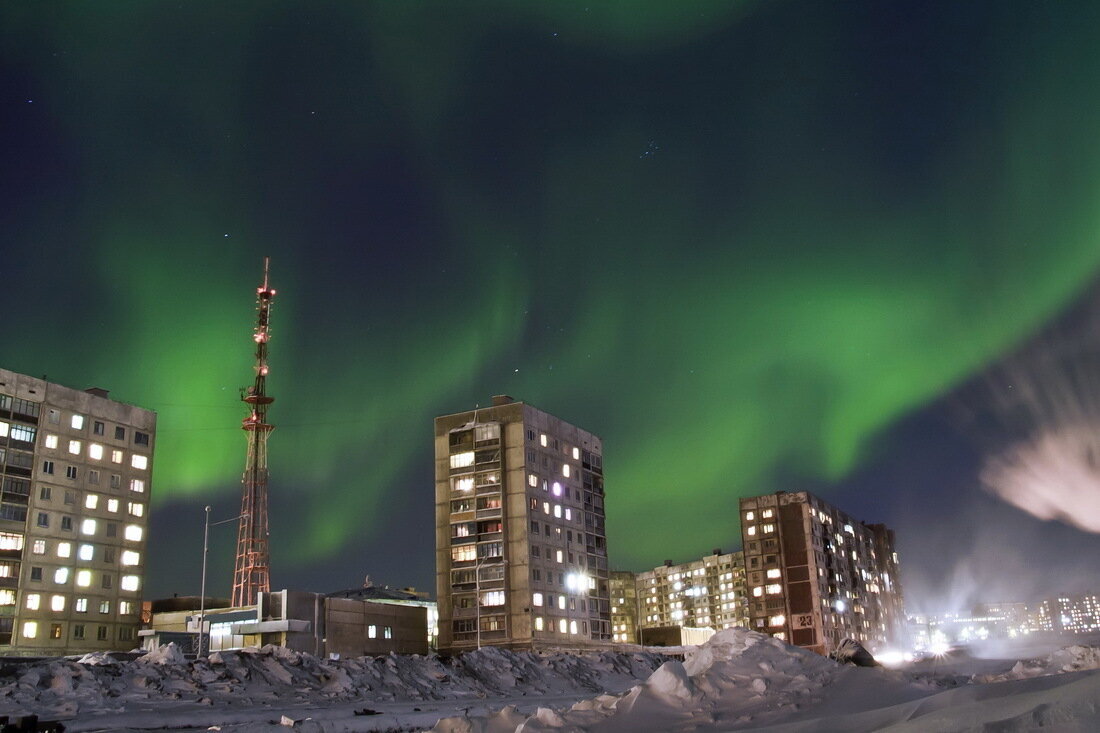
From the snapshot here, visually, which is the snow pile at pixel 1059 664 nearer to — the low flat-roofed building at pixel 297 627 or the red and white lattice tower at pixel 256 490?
the low flat-roofed building at pixel 297 627

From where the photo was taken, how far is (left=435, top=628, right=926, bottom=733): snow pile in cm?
2164

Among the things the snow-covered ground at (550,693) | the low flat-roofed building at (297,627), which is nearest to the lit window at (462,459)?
the low flat-roofed building at (297,627)

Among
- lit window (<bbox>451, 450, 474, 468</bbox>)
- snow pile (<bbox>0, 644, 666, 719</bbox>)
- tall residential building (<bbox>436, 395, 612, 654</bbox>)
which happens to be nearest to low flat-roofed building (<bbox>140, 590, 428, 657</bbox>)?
tall residential building (<bbox>436, 395, 612, 654</bbox>)

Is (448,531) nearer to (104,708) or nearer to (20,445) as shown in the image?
(20,445)

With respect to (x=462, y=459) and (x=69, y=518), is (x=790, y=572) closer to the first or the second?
(x=462, y=459)

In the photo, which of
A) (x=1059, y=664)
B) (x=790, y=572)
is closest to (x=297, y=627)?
(x=1059, y=664)

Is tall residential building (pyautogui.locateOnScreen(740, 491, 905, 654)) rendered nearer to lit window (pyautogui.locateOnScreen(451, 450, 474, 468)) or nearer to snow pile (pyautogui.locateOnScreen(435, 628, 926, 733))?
lit window (pyautogui.locateOnScreen(451, 450, 474, 468))

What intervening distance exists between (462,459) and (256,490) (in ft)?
94.4

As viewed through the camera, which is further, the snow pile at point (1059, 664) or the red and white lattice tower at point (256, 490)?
the red and white lattice tower at point (256, 490)

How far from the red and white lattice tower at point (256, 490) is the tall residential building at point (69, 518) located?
45.6 ft

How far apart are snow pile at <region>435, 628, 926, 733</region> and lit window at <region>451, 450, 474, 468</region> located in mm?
106755

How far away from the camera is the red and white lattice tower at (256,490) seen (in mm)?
130125

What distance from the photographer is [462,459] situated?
439 feet

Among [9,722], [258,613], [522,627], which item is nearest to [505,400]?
[522,627]
